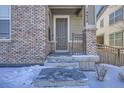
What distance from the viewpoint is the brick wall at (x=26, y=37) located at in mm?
8086

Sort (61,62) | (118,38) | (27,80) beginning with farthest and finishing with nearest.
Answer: (118,38), (61,62), (27,80)

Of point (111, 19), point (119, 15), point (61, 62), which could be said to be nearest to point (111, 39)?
point (111, 19)

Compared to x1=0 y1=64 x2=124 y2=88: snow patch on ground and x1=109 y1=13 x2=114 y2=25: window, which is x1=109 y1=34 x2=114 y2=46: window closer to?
x1=109 y1=13 x2=114 y2=25: window

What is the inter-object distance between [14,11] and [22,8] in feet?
1.19

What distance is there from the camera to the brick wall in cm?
809

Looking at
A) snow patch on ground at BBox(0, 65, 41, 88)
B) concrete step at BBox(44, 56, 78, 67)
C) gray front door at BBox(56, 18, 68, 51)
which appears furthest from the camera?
gray front door at BBox(56, 18, 68, 51)

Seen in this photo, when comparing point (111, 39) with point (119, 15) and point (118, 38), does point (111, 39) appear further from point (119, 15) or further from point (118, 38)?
point (119, 15)

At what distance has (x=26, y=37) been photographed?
8.11 meters

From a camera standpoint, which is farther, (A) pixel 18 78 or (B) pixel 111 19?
(B) pixel 111 19

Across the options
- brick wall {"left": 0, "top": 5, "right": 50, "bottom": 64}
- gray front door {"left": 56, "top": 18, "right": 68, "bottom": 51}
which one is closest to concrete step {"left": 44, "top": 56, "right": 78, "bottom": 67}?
brick wall {"left": 0, "top": 5, "right": 50, "bottom": 64}

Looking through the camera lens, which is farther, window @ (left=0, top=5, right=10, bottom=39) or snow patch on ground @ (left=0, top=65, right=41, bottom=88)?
window @ (left=0, top=5, right=10, bottom=39)

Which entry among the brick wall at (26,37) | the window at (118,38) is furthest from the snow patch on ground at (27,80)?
the window at (118,38)

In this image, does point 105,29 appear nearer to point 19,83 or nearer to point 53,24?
point 53,24

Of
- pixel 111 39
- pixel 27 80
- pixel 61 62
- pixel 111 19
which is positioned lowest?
pixel 27 80
